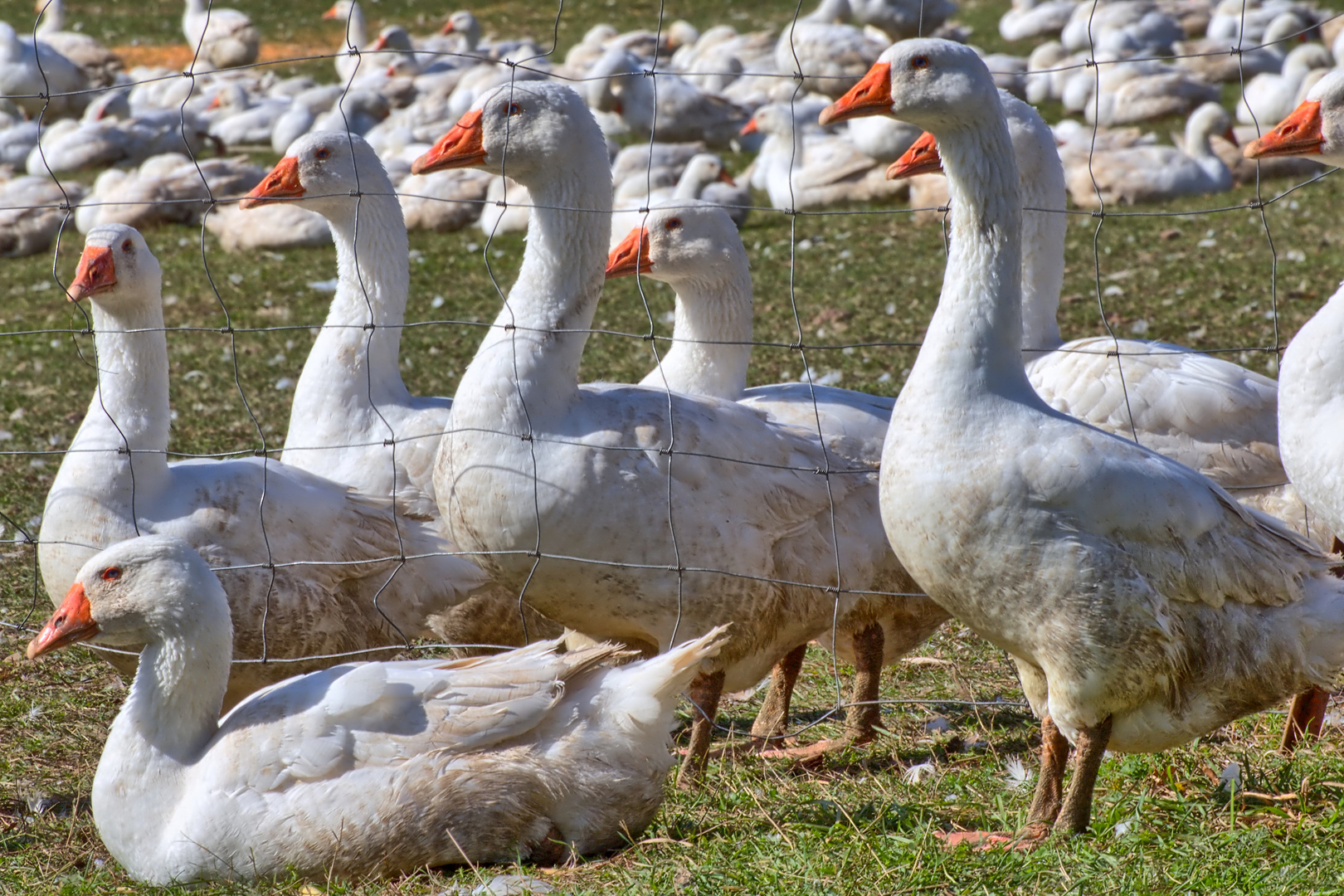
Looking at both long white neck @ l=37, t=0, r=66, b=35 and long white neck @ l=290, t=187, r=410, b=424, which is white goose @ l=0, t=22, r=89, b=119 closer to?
long white neck @ l=37, t=0, r=66, b=35

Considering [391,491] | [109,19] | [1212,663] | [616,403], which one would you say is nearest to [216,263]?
[391,491]

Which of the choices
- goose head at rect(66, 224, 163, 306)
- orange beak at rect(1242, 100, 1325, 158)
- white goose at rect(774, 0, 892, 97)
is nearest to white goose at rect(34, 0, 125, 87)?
white goose at rect(774, 0, 892, 97)

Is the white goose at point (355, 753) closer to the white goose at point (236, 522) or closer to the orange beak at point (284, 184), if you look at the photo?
the white goose at point (236, 522)

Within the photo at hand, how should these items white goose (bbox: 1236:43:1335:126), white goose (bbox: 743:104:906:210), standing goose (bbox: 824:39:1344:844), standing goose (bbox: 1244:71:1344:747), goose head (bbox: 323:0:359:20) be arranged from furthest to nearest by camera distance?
goose head (bbox: 323:0:359:20)
white goose (bbox: 1236:43:1335:126)
white goose (bbox: 743:104:906:210)
standing goose (bbox: 1244:71:1344:747)
standing goose (bbox: 824:39:1344:844)

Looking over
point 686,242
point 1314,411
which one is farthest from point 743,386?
point 1314,411

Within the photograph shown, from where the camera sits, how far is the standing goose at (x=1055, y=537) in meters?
3.12

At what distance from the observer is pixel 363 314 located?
5.28 meters

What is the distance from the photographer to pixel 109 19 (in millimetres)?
29047

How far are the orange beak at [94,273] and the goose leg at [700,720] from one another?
2.29m

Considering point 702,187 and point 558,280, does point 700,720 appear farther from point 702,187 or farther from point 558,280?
point 702,187

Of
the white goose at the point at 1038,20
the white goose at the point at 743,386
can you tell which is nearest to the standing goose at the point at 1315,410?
the white goose at the point at 743,386

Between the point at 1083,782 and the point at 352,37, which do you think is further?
the point at 352,37

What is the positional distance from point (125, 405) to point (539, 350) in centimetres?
144

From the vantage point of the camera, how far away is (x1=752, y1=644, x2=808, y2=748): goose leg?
4500 mm
